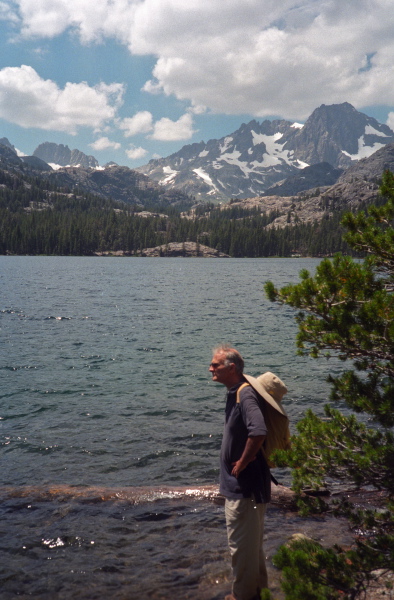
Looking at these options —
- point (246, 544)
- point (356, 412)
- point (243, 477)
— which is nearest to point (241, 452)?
point (243, 477)

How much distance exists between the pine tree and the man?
1.85ft

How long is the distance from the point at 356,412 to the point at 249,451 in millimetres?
1555

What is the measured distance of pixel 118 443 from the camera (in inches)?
595

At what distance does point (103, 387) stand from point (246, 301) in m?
39.6

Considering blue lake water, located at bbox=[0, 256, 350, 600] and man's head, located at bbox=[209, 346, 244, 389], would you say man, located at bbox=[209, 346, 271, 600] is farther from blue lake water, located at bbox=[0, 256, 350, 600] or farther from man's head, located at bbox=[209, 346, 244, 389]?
blue lake water, located at bbox=[0, 256, 350, 600]

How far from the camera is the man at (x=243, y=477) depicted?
616 centimetres

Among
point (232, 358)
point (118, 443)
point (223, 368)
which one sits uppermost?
point (232, 358)

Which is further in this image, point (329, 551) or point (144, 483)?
point (144, 483)

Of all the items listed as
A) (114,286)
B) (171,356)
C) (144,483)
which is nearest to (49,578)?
(144,483)

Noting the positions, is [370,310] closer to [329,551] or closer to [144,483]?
[329,551]

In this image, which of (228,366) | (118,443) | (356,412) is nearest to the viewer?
(356,412)

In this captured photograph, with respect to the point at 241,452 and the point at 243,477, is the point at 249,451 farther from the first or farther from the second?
the point at 243,477

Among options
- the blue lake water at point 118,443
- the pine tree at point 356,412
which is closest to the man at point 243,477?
the pine tree at point 356,412

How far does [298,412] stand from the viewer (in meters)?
18.2
